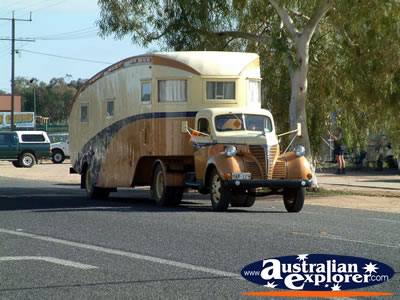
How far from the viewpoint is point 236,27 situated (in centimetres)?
2723

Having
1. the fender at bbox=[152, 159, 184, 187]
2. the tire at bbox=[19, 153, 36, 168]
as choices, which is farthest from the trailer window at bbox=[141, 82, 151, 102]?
the tire at bbox=[19, 153, 36, 168]

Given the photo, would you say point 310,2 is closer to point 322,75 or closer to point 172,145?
point 322,75

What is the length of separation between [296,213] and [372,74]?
6.93 m

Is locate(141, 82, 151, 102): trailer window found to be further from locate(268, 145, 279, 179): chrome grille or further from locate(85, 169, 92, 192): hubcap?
locate(85, 169, 92, 192): hubcap

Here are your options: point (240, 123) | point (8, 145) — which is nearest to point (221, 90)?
point (240, 123)

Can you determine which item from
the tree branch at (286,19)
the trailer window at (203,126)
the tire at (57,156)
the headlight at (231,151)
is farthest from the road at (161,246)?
the tire at (57,156)

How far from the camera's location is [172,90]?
742 inches

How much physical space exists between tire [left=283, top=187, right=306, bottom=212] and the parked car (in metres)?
30.9

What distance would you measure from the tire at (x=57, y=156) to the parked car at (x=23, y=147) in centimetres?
482

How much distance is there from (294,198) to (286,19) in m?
7.90

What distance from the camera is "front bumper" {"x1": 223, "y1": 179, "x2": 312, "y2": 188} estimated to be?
650 inches

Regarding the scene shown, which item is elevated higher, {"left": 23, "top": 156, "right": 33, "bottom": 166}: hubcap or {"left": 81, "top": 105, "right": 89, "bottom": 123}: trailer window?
{"left": 81, "top": 105, "right": 89, "bottom": 123}: trailer window

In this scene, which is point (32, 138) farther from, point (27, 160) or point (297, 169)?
point (297, 169)

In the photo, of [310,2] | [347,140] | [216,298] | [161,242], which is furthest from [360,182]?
[216,298]
